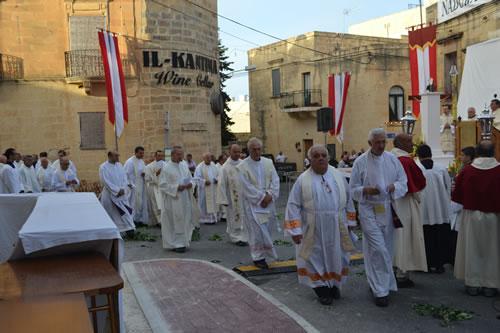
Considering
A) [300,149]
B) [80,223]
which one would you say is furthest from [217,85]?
[80,223]

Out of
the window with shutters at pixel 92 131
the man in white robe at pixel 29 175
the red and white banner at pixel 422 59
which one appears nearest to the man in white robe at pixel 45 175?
the man in white robe at pixel 29 175

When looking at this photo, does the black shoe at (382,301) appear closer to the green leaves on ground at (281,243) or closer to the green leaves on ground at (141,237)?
the green leaves on ground at (281,243)

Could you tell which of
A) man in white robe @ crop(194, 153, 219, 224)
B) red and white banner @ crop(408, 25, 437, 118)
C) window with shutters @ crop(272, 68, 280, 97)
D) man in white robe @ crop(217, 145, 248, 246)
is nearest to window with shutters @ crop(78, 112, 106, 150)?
man in white robe @ crop(194, 153, 219, 224)

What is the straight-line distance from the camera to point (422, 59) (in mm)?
18484

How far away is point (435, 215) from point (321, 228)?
229cm

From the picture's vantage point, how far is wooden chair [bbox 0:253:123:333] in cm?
268

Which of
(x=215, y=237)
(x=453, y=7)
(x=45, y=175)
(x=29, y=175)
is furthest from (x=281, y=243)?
(x=453, y=7)

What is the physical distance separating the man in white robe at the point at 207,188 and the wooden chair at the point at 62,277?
10.4 metres

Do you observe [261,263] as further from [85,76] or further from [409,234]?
[85,76]

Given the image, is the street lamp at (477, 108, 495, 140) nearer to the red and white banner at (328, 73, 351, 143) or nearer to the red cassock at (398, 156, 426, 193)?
the red cassock at (398, 156, 426, 193)

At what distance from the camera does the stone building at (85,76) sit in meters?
18.8

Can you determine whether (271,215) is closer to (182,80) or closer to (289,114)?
(182,80)

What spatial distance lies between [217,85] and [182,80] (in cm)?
232

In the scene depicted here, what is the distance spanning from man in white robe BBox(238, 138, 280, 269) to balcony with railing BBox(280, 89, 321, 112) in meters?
23.0
